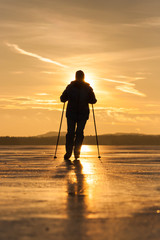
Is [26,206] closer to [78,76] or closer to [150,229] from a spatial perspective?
[150,229]

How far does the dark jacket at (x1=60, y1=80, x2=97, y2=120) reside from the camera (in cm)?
1458

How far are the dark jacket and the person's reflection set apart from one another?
18.5 ft

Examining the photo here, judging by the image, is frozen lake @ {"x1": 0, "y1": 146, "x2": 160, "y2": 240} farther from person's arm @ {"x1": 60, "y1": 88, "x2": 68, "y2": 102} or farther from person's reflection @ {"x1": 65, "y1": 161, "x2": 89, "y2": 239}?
person's arm @ {"x1": 60, "y1": 88, "x2": 68, "y2": 102}

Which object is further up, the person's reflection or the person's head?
the person's head

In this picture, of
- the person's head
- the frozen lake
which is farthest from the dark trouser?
the frozen lake

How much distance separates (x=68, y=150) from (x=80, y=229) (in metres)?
9.95

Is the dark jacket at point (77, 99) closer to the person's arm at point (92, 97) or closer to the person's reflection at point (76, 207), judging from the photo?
the person's arm at point (92, 97)

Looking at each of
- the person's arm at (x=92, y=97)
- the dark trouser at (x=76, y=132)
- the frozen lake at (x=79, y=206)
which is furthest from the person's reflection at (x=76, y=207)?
the person's arm at (x=92, y=97)

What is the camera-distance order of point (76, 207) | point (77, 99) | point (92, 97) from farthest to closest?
1. point (92, 97)
2. point (77, 99)
3. point (76, 207)

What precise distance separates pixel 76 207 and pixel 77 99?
9.04m

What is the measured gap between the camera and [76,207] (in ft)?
18.6

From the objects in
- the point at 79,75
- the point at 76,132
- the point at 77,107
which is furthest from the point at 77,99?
the point at 76,132

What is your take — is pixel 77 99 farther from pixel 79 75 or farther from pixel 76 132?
pixel 76 132

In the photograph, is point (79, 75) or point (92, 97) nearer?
point (79, 75)
